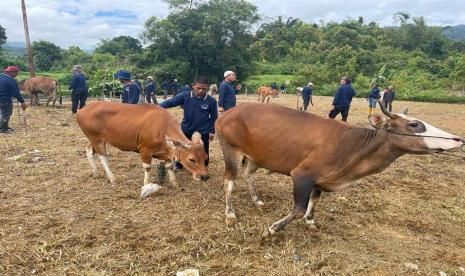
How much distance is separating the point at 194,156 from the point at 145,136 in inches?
45.2

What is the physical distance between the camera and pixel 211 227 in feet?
18.5

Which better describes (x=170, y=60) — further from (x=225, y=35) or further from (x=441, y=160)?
(x=441, y=160)

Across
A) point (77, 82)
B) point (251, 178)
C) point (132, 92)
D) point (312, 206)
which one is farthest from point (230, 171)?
point (77, 82)

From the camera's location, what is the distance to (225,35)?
44.2 meters


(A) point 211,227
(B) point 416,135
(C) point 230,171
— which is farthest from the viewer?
(C) point 230,171

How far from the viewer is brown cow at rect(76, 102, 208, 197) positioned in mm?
6463

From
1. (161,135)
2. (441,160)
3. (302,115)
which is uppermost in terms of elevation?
(302,115)

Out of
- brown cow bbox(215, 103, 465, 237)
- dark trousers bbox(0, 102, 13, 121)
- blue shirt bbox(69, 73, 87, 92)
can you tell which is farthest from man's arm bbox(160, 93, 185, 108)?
blue shirt bbox(69, 73, 87, 92)

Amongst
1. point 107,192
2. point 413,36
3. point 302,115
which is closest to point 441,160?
point 302,115

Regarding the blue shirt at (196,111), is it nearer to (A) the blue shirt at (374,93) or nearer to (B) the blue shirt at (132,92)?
(B) the blue shirt at (132,92)

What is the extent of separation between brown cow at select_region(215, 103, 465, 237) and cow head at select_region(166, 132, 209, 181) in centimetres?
50

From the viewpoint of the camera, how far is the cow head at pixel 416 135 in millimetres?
4609

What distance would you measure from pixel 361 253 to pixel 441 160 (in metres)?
6.70

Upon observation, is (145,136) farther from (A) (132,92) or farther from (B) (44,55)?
(B) (44,55)
